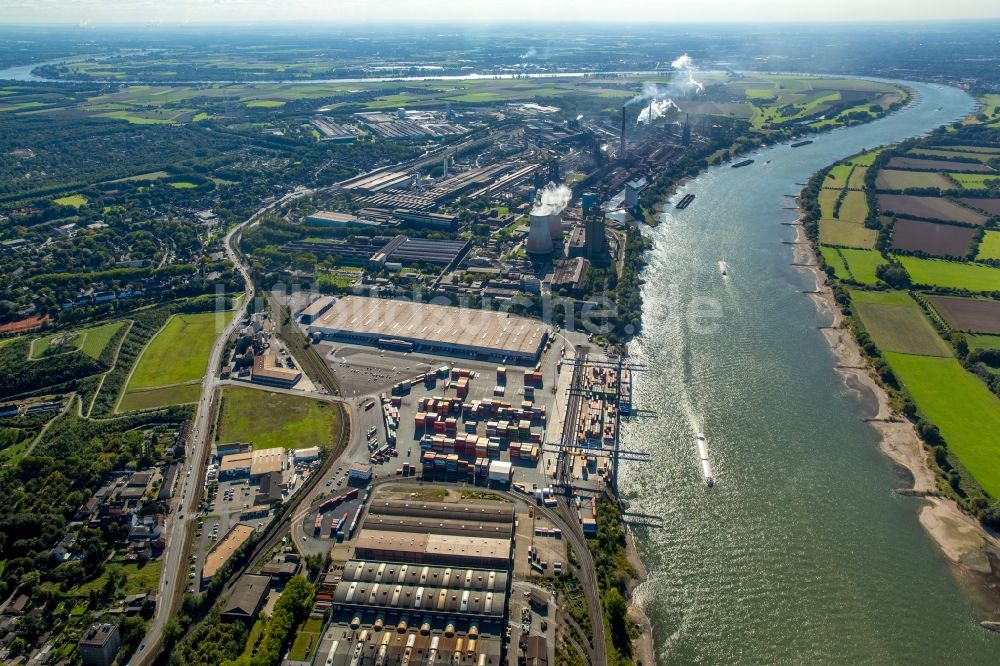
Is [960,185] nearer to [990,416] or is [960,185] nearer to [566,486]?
[990,416]

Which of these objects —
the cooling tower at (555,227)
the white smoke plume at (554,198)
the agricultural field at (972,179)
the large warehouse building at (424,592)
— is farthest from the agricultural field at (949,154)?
the large warehouse building at (424,592)

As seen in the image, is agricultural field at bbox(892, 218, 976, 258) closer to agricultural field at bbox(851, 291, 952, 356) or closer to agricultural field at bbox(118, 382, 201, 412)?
agricultural field at bbox(851, 291, 952, 356)

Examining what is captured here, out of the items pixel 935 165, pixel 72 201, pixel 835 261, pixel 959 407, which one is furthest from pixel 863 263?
pixel 72 201

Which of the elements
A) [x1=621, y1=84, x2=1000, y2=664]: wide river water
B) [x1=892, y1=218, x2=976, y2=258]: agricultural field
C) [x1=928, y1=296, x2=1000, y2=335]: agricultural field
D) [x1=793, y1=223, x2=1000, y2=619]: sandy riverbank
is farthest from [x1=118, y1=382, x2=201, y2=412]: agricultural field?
[x1=892, y1=218, x2=976, y2=258]: agricultural field

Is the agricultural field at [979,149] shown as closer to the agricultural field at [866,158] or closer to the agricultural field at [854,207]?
the agricultural field at [866,158]

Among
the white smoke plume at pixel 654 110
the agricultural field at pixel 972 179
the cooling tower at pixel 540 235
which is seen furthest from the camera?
the white smoke plume at pixel 654 110

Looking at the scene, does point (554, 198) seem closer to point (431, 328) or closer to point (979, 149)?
point (431, 328)
